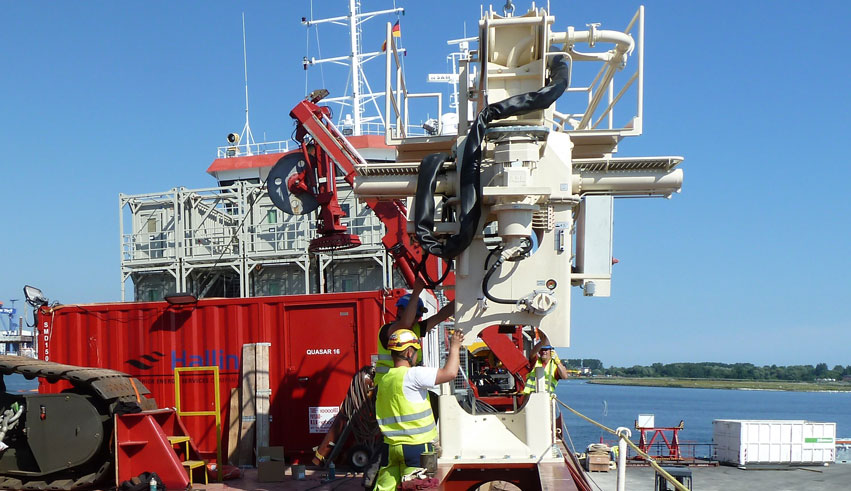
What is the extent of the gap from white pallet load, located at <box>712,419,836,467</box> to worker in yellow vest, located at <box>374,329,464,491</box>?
15.1 metres

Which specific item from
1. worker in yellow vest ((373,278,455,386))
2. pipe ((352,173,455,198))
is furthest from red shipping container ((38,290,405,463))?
pipe ((352,173,455,198))

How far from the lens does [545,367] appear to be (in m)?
7.10

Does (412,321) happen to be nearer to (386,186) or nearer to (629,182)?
(386,186)

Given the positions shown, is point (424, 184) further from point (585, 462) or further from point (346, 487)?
point (585, 462)

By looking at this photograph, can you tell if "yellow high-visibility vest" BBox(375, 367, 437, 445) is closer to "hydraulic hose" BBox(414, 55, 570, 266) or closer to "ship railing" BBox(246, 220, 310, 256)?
"hydraulic hose" BBox(414, 55, 570, 266)

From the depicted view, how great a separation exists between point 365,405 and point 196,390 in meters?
2.95

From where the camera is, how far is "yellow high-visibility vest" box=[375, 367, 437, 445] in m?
5.59

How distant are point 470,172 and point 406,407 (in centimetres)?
189

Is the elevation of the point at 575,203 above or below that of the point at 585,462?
above

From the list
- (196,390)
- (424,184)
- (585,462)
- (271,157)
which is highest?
(271,157)

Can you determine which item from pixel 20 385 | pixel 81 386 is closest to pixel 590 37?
pixel 81 386

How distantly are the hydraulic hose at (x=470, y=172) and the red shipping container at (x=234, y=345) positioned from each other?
154 inches

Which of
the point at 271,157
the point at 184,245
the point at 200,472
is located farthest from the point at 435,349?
the point at 184,245

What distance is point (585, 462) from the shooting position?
56.1 feet
